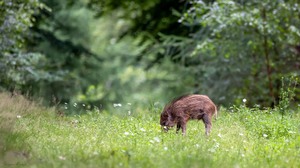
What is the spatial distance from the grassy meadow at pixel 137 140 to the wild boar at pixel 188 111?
0.16 meters

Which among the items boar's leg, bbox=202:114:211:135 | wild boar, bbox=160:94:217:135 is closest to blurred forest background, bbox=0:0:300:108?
wild boar, bbox=160:94:217:135

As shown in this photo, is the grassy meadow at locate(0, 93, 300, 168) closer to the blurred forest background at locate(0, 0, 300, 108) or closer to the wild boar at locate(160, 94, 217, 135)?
the wild boar at locate(160, 94, 217, 135)

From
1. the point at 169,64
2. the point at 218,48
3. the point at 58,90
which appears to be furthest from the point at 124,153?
the point at 58,90

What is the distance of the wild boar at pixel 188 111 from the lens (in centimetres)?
1028

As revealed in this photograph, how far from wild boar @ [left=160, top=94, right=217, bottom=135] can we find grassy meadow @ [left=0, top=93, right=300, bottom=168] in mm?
157

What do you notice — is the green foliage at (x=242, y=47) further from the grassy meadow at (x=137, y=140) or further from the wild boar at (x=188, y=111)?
the wild boar at (x=188, y=111)

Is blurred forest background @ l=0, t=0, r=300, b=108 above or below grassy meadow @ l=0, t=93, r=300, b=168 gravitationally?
below

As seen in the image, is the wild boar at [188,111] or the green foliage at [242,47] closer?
the wild boar at [188,111]

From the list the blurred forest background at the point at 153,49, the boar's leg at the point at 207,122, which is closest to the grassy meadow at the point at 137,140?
the boar's leg at the point at 207,122

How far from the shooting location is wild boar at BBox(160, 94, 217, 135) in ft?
33.7

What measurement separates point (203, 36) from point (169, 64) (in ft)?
9.26

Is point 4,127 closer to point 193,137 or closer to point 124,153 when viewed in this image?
point 124,153

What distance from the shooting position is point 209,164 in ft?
25.4

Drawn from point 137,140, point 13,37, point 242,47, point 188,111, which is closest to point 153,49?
point 242,47
